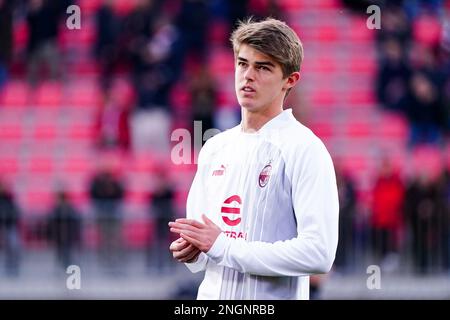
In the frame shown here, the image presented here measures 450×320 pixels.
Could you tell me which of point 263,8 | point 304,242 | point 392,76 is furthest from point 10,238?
point 304,242

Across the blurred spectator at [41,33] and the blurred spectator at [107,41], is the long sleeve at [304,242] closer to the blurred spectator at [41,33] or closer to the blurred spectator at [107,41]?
the blurred spectator at [107,41]

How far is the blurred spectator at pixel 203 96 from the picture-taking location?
38.8 ft

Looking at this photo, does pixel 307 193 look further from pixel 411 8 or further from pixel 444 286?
pixel 411 8

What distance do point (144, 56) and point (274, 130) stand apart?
930cm

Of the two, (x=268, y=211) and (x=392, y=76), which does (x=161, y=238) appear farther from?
(x=268, y=211)

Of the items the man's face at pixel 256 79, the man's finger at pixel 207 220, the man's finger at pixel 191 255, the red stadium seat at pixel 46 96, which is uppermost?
the red stadium seat at pixel 46 96

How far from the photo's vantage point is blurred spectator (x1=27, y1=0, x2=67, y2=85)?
13.4 metres

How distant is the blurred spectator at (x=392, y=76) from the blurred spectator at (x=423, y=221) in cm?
185

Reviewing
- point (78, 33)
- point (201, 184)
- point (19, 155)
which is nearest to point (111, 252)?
point (19, 155)

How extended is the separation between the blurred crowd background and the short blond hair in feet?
22.8

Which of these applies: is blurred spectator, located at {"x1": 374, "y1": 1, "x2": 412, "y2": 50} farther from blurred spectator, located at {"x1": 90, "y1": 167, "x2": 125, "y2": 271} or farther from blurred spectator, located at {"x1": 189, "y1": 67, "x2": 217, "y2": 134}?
blurred spectator, located at {"x1": 90, "y1": 167, "x2": 125, "y2": 271}

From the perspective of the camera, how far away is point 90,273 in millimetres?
10742

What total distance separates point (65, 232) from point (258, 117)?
7113mm

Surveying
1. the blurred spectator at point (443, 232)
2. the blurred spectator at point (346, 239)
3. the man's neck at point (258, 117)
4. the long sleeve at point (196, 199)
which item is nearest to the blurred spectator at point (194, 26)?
the blurred spectator at point (346, 239)
